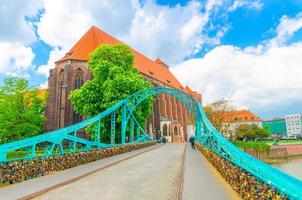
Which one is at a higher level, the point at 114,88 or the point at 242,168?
the point at 114,88

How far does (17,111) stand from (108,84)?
42.9 ft

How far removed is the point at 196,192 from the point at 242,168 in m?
1.30

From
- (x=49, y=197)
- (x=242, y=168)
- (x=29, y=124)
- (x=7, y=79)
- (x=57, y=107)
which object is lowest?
(x=49, y=197)

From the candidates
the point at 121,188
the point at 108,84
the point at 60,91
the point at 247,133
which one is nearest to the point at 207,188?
the point at 121,188

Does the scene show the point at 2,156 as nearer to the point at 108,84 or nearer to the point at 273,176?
the point at 273,176

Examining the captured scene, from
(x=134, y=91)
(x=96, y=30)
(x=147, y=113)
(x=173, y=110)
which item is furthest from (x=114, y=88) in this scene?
(x=173, y=110)

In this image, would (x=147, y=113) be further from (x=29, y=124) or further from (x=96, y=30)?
(x=96, y=30)

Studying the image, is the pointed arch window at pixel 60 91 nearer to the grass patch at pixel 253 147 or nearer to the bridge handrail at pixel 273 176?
the grass patch at pixel 253 147

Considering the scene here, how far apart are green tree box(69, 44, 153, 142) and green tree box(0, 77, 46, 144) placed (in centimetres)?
765

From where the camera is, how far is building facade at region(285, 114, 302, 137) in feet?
486

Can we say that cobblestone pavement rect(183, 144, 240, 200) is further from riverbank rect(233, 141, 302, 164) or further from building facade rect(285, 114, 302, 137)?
building facade rect(285, 114, 302, 137)

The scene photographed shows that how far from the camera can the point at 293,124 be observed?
150375 millimetres

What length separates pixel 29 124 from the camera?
3212 cm

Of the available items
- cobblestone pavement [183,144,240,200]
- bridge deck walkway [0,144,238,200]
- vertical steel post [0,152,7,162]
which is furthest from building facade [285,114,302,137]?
vertical steel post [0,152,7,162]
